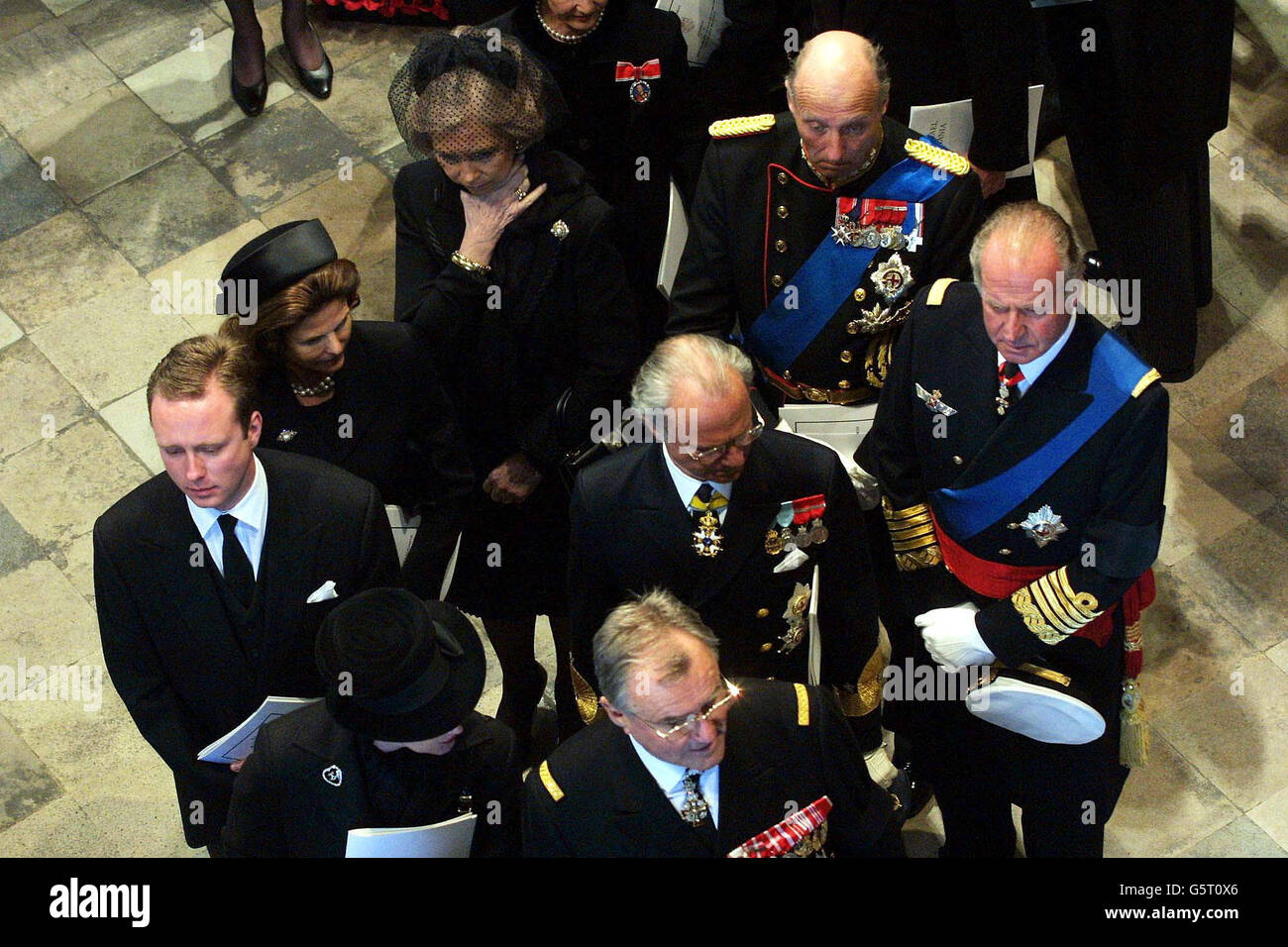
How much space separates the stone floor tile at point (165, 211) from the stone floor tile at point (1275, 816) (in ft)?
12.9

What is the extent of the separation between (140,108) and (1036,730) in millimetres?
4293

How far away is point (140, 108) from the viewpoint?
6.82m

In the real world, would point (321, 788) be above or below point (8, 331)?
above

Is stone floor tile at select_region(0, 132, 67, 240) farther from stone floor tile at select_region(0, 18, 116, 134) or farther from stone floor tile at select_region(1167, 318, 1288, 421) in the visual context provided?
stone floor tile at select_region(1167, 318, 1288, 421)

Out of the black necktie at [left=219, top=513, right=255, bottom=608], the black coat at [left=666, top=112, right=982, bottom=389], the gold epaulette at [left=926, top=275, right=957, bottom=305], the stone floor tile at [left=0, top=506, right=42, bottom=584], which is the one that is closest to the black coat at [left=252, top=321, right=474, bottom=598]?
the black necktie at [left=219, top=513, right=255, bottom=608]

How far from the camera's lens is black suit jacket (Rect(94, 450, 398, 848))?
3.92m

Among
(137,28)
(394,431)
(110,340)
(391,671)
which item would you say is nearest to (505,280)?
(394,431)

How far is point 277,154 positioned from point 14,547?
1.83m

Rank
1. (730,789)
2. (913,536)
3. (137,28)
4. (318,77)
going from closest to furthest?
(730,789), (913,536), (318,77), (137,28)

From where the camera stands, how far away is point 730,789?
355 centimetres

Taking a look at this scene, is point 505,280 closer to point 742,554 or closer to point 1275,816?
point 742,554

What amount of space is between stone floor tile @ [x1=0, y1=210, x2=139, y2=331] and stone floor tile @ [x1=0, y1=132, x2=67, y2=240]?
0.15ft

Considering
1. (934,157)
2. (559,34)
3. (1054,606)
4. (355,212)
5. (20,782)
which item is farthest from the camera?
(355,212)

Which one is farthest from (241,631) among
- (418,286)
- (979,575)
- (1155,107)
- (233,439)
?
(1155,107)
